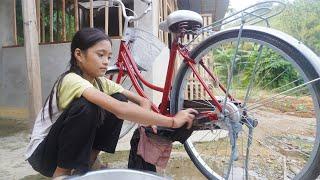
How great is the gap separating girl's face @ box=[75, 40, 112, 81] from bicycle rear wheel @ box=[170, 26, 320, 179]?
0.45m

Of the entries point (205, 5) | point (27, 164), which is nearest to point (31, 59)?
point (27, 164)

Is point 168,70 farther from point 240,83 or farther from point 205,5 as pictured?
point 205,5

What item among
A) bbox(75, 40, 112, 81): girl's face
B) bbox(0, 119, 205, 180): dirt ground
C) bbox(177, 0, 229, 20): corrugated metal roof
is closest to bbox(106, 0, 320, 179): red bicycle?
bbox(0, 119, 205, 180): dirt ground

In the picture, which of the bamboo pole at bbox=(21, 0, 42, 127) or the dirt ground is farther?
the bamboo pole at bbox=(21, 0, 42, 127)

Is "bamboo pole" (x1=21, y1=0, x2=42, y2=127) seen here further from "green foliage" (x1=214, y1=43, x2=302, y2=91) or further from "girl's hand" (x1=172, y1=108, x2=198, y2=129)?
"girl's hand" (x1=172, y1=108, x2=198, y2=129)

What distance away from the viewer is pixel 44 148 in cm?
152

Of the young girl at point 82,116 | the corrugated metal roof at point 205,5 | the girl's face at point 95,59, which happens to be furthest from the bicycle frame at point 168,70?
the corrugated metal roof at point 205,5

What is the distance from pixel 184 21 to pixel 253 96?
1.67 feet

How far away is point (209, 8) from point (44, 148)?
9.38 metres

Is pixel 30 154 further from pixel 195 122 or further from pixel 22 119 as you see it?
pixel 22 119

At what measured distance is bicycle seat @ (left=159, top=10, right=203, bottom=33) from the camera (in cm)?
172

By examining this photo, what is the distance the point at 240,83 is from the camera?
6.70 ft

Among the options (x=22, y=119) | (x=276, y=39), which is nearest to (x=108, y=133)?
(x=276, y=39)

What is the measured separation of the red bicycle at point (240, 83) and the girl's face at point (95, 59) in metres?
0.40
